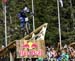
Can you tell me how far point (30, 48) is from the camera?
15211 millimetres

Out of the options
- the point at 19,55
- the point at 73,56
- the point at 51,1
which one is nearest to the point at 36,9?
the point at 51,1

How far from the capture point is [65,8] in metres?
41.1

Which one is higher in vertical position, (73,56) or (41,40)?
(41,40)

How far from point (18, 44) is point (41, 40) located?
88 cm

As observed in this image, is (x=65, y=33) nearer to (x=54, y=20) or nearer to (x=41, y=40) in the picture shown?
(x=54, y=20)

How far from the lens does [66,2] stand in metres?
41.8

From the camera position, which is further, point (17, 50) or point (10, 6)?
point (10, 6)

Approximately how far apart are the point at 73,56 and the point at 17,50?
5.79 metres

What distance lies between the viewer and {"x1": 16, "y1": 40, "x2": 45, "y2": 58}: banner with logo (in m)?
14.8

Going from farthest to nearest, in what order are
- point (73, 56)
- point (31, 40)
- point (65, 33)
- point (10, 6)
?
point (10, 6) < point (65, 33) < point (73, 56) < point (31, 40)

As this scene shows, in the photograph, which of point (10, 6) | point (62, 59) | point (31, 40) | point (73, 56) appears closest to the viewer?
point (31, 40)

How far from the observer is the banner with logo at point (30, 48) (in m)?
14.8

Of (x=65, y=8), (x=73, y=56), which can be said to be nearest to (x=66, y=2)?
(x=65, y=8)

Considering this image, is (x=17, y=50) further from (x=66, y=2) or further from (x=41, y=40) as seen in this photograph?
(x=66, y=2)
